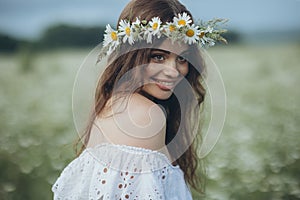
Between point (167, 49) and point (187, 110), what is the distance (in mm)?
326

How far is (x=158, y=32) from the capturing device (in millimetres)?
1602

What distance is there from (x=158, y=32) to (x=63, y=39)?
6343 mm

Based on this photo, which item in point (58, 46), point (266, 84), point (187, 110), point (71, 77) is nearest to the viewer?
point (187, 110)

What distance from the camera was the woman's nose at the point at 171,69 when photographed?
64.4 inches

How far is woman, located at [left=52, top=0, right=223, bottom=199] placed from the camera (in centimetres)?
157

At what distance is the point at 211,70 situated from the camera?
1.95 meters

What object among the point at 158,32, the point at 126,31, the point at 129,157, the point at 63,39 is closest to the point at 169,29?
the point at 158,32

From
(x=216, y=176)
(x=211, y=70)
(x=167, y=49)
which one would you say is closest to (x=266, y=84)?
(x=216, y=176)

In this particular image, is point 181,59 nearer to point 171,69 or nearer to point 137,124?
point 171,69

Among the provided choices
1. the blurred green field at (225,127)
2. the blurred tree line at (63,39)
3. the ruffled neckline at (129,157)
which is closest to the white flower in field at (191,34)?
the ruffled neckline at (129,157)

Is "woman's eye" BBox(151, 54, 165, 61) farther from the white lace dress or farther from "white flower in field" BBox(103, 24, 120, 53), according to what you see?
the white lace dress

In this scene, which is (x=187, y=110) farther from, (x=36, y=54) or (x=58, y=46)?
(x=58, y=46)

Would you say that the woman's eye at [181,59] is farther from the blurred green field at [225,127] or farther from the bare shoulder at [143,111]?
the blurred green field at [225,127]

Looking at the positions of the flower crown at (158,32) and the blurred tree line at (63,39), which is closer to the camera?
the flower crown at (158,32)
